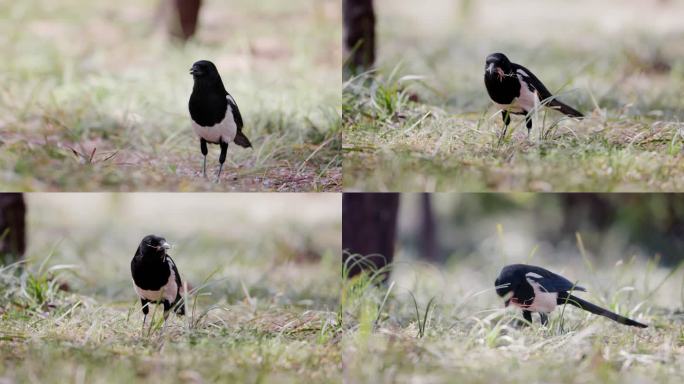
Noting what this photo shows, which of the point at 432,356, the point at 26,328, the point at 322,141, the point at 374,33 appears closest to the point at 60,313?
the point at 26,328

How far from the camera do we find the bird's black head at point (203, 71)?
339cm

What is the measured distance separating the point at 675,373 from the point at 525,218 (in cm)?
439

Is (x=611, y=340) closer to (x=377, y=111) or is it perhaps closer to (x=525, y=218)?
(x=377, y=111)

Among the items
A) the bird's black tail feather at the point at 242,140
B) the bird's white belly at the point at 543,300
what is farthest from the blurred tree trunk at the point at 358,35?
the bird's white belly at the point at 543,300

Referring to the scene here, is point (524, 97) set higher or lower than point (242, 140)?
higher

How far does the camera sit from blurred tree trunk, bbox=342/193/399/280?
4.13 metres

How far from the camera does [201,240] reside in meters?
5.54

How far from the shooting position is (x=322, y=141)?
3.99 m

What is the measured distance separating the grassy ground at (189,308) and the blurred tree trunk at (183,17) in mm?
1369

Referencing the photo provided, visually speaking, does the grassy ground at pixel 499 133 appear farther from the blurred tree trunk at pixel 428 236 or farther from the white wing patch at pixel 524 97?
the blurred tree trunk at pixel 428 236

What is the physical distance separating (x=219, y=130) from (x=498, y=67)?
3.76 feet

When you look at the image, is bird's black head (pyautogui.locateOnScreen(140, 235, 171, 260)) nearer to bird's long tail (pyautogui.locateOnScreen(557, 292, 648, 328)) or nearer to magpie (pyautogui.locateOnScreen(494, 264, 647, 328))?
magpie (pyautogui.locateOnScreen(494, 264, 647, 328))

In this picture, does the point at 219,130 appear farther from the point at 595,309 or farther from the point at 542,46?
the point at 542,46

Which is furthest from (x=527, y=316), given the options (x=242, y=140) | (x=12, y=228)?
(x=12, y=228)
